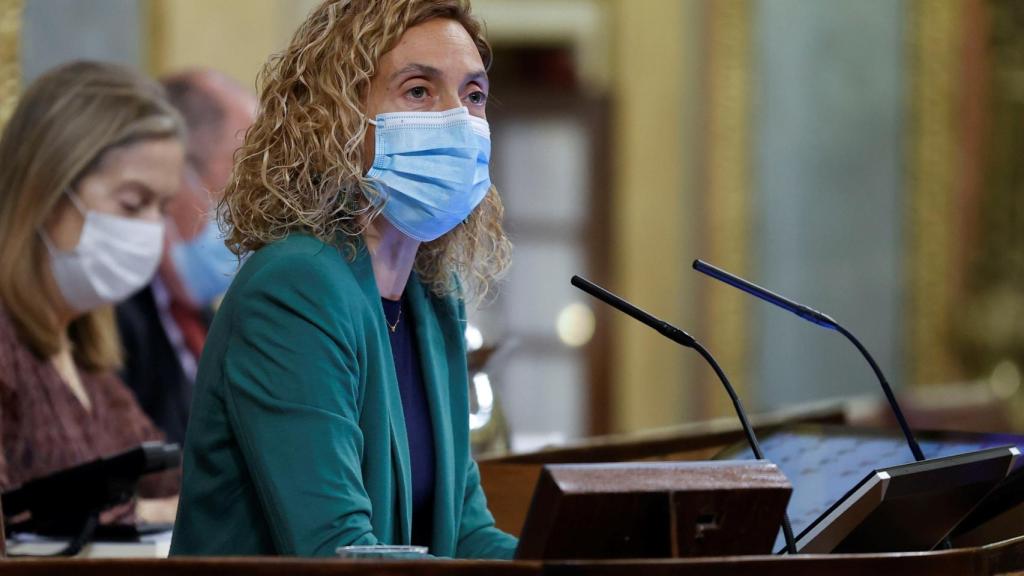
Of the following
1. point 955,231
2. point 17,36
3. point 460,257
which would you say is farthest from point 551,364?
point 460,257

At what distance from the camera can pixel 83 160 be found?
3.47 meters

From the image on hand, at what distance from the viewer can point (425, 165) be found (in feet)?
7.31

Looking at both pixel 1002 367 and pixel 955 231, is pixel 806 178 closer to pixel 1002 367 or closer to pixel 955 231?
pixel 955 231

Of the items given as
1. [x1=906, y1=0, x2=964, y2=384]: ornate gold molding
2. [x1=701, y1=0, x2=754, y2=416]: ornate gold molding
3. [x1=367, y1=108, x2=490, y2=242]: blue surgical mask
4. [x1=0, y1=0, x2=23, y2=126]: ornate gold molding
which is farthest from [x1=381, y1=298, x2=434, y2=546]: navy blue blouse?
[x1=906, y1=0, x2=964, y2=384]: ornate gold molding

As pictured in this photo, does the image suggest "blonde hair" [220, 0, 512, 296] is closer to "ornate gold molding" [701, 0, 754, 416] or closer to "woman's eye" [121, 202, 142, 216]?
"woman's eye" [121, 202, 142, 216]

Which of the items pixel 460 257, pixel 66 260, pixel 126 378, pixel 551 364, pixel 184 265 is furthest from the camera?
pixel 551 364

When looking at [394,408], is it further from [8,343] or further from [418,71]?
[8,343]

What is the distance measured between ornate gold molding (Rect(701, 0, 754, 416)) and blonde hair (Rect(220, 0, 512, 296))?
18.1 ft

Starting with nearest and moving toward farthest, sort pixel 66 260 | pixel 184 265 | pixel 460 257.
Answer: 1. pixel 460 257
2. pixel 66 260
3. pixel 184 265

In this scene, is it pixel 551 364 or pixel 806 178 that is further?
pixel 551 364

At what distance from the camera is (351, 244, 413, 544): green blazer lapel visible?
2.10 metres

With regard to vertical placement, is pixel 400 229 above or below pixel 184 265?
above

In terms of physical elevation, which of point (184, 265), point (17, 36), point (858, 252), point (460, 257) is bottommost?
point (858, 252)

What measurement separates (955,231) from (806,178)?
839 mm
